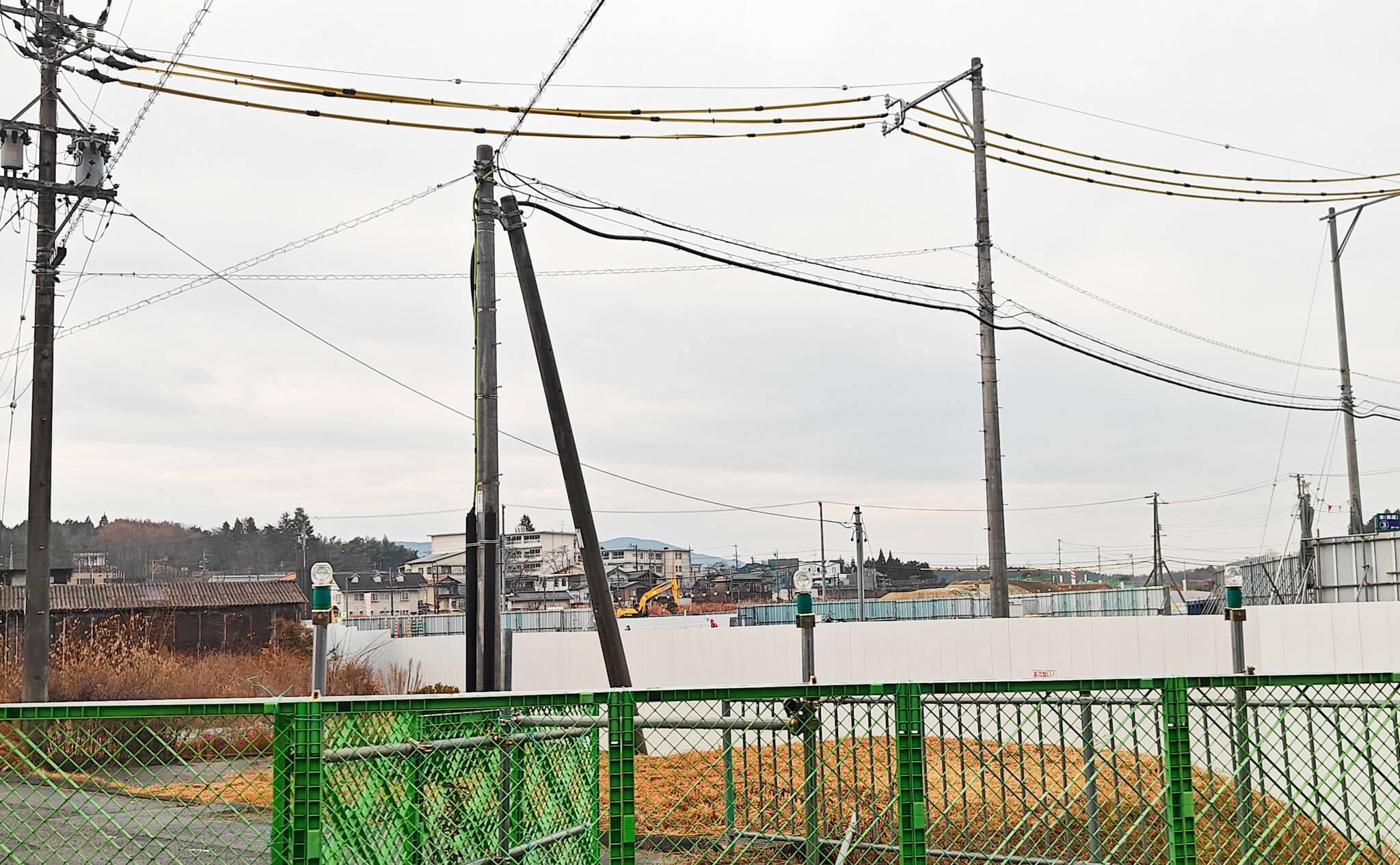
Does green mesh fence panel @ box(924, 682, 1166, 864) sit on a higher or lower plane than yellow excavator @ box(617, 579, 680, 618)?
higher

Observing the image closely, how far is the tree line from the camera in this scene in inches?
3056

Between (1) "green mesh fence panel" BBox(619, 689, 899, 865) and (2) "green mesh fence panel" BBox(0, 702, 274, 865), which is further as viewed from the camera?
(1) "green mesh fence panel" BBox(619, 689, 899, 865)

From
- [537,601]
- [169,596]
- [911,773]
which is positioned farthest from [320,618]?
[537,601]

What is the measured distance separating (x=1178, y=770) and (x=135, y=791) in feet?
27.6

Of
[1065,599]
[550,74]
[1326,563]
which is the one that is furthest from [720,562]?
[550,74]

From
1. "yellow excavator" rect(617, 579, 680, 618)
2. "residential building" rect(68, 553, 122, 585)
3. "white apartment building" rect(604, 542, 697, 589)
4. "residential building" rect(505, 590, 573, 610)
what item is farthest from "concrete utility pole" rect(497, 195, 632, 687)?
"white apartment building" rect(604, 542, 697, 589)

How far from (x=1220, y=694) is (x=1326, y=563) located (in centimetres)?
2363

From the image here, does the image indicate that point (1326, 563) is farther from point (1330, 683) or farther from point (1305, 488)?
point (1330, 683)

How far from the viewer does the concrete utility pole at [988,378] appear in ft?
63.6

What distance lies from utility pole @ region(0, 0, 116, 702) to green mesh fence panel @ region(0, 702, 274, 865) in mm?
2072

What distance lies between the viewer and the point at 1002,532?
19.4 metres

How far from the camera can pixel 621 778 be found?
5.18 meters

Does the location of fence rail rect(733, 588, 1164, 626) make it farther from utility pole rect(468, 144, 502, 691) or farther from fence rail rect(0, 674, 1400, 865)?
fence rail rect(0, 674, 1400, 865)

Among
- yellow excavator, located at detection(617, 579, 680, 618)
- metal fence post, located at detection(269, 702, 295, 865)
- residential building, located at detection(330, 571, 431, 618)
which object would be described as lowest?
residential building, located at detection(330, 571, 431, 618)
